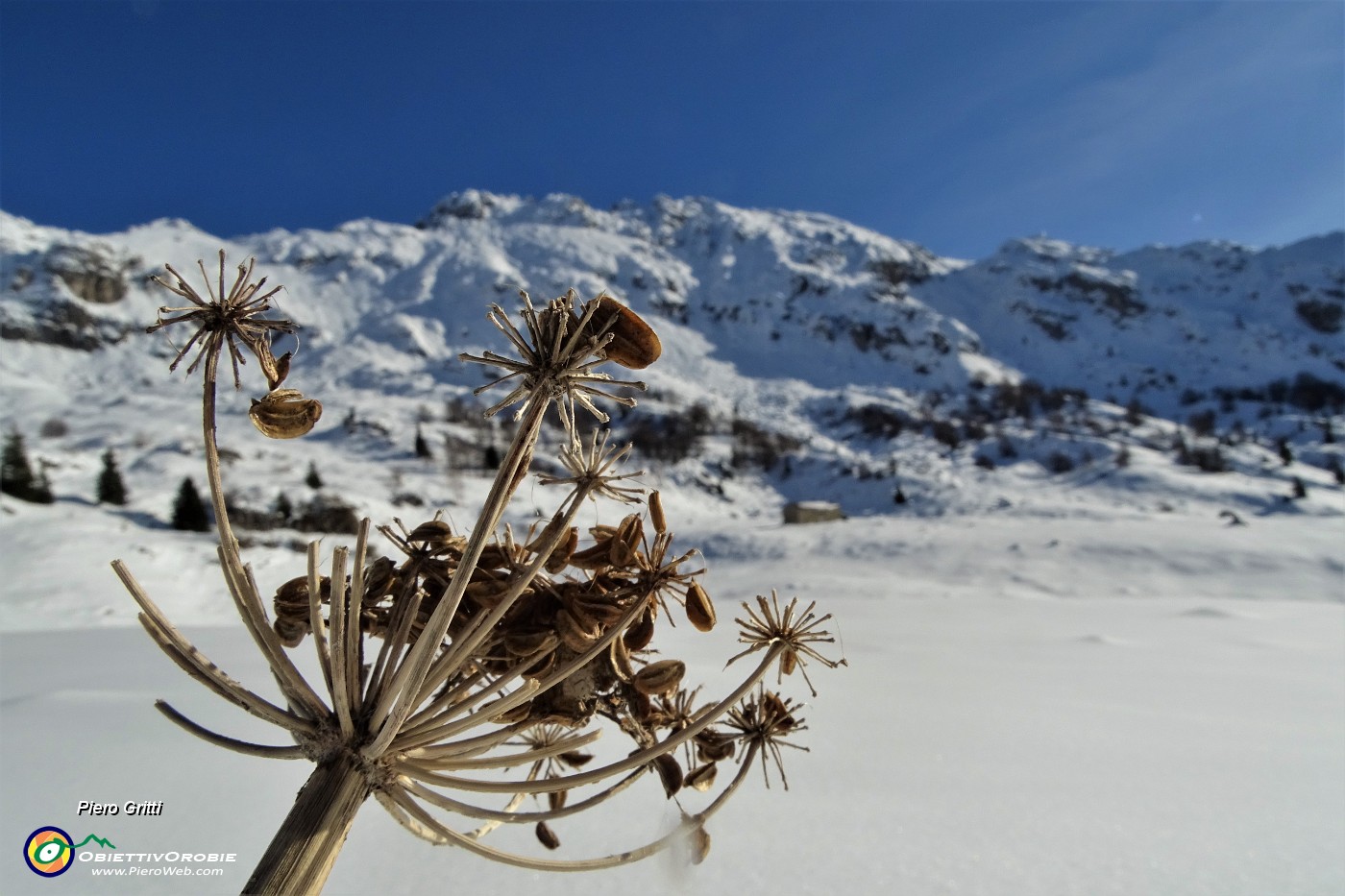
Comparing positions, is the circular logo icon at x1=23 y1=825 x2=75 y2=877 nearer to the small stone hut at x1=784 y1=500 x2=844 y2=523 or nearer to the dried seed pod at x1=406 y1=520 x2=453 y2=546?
the dried seed pod at x1=406 y1=520 x2=453 y2=546

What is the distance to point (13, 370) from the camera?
44.0 meters

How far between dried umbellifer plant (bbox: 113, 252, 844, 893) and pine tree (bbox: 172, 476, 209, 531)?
53.9 ft

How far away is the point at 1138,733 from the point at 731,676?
1.30 meters

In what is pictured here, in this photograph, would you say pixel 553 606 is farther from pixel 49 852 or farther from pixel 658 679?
pixel 49 852

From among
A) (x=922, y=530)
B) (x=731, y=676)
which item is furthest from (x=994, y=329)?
(x=731, y=676)

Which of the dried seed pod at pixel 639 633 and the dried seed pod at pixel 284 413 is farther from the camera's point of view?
the dried seed pod at pixel 639 633

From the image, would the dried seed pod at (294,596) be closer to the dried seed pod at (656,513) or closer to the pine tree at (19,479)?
the dried seed pod at (656,513)

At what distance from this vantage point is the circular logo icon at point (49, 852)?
1.01 m

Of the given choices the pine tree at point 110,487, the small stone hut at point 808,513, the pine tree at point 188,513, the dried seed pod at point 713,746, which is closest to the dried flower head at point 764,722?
the dried seed pod at point 713,746

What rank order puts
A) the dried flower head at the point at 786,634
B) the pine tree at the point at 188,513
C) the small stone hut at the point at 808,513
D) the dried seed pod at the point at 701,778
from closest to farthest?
the dried flower head at the point at 786,634 < the dried seed pod at the point at 701,778 < the pine tree at the point at 188,513 < the small stone hut at the point at 808,513

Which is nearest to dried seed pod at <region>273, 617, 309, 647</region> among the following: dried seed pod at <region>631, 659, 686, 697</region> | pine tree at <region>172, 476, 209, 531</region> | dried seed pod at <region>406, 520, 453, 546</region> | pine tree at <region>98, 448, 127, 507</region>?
dried seed pod at <region>406, 520, 453, 546</region>

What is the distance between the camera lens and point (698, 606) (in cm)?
75

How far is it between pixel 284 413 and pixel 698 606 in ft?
1.59
